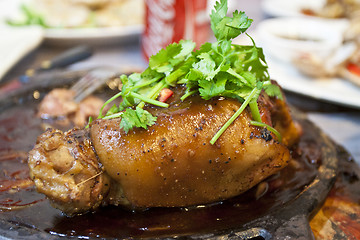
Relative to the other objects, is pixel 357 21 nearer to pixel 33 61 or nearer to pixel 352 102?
pixel 352 102

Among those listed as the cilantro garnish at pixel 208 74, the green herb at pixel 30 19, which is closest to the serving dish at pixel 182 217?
the cilantro garnish at pixel 208 74

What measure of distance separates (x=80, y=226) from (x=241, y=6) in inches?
247

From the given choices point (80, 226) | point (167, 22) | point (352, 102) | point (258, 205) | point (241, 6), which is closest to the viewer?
point (80, 226)

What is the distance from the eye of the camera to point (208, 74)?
188cm

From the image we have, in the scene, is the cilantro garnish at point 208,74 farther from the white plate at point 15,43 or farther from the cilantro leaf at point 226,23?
the white plate at point 15,43

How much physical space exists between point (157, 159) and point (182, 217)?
1.11 ft

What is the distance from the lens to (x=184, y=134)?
188cm

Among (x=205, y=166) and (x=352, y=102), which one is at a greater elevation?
(x=205, y=166)

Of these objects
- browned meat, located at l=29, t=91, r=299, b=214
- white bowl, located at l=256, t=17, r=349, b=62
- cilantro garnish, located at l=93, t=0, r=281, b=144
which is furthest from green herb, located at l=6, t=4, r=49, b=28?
browned meat, located at l=29, t=91, r=299, b=214

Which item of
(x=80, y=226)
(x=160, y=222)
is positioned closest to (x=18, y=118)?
(x=80, y=226)

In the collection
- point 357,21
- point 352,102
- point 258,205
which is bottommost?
point 352,102

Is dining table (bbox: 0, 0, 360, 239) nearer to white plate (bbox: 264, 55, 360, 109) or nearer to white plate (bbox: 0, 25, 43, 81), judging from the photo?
white plate (bbox: 264, 55, 360, 109)

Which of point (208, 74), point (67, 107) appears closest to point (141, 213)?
point (208, 74)

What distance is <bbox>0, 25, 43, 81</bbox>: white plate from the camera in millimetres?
4121
